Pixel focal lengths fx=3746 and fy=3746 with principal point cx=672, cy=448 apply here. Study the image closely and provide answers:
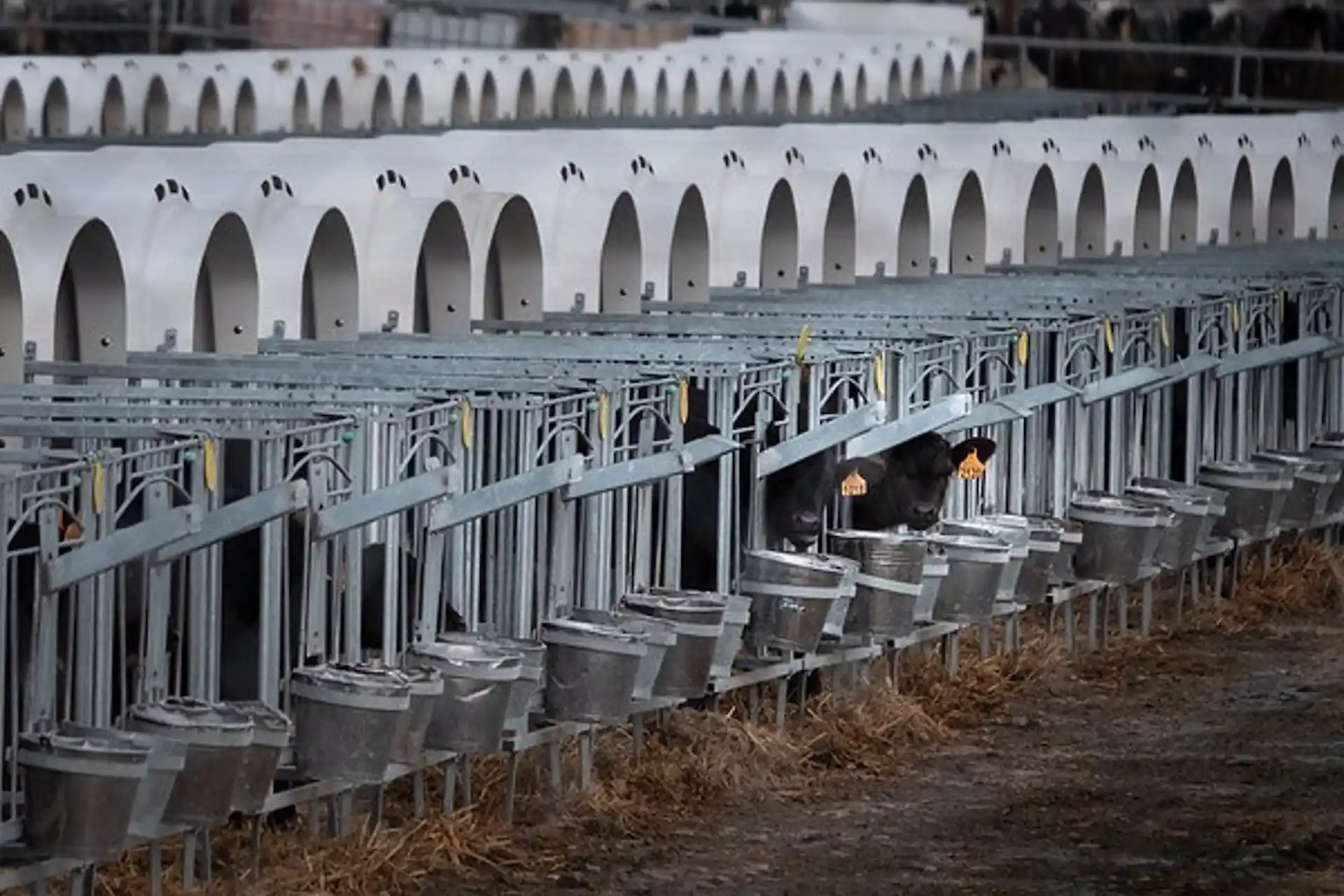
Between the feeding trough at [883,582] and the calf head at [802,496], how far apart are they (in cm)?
28

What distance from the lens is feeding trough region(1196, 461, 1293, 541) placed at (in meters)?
17.7

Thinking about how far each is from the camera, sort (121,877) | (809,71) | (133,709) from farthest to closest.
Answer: (809,71) < (121,877) < (133,709)

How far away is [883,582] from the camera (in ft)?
47.2

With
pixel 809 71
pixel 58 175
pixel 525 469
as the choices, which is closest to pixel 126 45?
pixel 809 71

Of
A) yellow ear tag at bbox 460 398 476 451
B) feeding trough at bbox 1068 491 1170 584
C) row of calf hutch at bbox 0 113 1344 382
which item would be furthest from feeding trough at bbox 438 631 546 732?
feeding trough at bbox 1068 491 1170 584

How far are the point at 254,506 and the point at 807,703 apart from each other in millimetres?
4128

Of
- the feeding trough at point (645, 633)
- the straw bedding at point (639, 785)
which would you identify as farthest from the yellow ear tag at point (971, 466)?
the feeding trough at point (645, 633)

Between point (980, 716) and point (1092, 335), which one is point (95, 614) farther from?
point (1092, 335)

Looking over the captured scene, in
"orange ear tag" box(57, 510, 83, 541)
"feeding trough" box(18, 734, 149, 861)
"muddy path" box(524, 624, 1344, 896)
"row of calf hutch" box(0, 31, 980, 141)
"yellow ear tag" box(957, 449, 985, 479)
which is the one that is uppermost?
"row of calf hutch" box(0, 31, 980, 141)

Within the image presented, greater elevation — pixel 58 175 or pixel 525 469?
pixel 58 175

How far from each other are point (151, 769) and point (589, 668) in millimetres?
2468

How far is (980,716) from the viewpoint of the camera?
1508 cm

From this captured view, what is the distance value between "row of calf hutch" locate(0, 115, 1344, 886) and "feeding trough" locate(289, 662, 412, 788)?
1 cm

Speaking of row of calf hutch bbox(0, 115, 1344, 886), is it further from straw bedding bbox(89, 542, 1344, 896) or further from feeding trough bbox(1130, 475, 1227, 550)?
straw bedding bbox(89, 542, 1344, 896)
